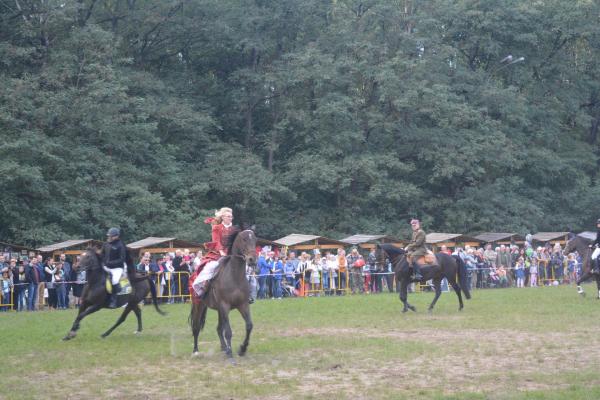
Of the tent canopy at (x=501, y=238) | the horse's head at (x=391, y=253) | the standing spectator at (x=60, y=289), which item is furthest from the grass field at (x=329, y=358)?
the tent canopy at (x=501, y=238)

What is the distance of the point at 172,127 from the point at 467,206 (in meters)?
18.8

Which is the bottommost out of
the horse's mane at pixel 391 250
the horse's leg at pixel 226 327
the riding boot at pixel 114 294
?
the horse's leg at pixel 226 327

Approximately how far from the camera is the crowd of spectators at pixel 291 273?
28844mm

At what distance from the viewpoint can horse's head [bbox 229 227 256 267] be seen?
46.2 ft

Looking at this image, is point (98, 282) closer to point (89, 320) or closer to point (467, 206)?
point (89, 320)

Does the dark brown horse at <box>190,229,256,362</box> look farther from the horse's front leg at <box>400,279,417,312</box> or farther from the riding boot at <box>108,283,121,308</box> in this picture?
the horse's front leg at <box>400,279,417,312</box>

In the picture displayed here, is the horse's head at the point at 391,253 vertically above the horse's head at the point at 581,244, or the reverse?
the horse's head at the point at 581,244

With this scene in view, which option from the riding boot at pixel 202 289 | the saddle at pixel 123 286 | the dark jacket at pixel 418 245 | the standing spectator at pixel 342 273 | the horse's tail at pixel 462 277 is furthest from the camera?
the standing spectator at pixel 342 273

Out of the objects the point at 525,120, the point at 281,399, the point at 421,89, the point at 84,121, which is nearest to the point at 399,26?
the point at 421,89

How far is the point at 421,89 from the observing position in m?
50.8

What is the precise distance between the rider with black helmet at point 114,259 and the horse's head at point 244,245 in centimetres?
403

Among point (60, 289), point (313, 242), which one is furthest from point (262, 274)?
point (60, 289)

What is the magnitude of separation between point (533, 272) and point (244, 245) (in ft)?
95.3

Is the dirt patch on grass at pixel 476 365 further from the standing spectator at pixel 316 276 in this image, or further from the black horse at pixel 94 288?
the standing spectator at pixel 316 276
